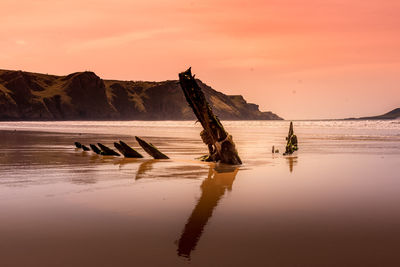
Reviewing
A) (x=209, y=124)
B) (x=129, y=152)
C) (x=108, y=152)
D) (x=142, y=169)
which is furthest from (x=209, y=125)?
(x=108, y=152)

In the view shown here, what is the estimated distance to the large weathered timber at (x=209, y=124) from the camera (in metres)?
13.1

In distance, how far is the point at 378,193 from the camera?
794cm

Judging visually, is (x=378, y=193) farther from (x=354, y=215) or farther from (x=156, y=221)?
(x=156, y=221)

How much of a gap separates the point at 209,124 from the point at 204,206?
6.97m

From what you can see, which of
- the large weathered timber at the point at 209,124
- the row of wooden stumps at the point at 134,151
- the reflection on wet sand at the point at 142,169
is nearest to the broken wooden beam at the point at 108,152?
the row of wooden stumps at the point at 134,151

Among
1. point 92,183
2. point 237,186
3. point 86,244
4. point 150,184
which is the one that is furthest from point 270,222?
point 92,183

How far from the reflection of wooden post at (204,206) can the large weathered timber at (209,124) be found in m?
1.86

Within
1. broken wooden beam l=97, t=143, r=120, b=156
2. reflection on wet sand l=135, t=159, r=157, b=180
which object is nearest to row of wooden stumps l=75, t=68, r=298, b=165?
reflection on wet sand l=135, t=159, r=157, b=180

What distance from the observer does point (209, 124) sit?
13594 millimetres

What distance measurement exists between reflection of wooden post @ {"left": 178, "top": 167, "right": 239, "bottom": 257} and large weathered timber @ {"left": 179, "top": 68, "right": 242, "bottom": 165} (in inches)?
73.3

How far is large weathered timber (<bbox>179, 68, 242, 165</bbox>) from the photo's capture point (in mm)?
13055

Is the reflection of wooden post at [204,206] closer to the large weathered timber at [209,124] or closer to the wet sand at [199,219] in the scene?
the wet sand at [199,219]

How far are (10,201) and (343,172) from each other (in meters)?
8.42

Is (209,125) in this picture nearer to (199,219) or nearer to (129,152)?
(129,152)
